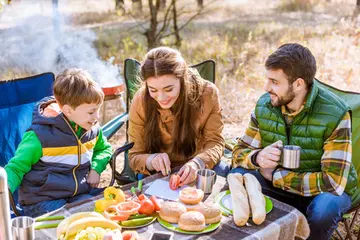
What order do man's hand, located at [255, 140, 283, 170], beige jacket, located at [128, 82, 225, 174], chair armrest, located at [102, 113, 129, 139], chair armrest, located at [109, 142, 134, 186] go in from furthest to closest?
1. chair armrest, located at [102, 113, 129, 139]
2. beige jacket, located at [128, 82, 225, 174]
3. chair armrest, located at [109, 142, 134, 186]
4. man's hand, located at [255, 140, 283, 170]

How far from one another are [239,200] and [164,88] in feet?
2.86

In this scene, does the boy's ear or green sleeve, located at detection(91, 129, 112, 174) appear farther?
green sleeve, located at detection(91, 129, 112, 174)

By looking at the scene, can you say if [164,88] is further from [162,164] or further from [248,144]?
[248,144]

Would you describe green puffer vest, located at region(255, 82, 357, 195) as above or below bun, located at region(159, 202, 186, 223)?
above

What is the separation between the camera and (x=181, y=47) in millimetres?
8477

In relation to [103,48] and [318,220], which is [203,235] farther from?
[103,48]

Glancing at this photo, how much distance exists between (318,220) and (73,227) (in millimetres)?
1286

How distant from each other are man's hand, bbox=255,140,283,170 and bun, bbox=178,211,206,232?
0.64 meters

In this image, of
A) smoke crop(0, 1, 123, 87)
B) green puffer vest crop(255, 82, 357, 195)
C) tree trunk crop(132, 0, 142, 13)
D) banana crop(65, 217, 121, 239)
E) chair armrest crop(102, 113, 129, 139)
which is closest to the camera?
banana crop(65, 217, 121, 239)

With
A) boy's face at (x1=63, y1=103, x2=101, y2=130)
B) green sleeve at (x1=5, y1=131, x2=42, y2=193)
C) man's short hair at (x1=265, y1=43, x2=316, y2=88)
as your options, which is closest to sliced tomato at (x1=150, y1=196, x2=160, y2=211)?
boy's face at (x1=63, y1=103, x2=101, y2=130)

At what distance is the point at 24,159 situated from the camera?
2402 millimetres

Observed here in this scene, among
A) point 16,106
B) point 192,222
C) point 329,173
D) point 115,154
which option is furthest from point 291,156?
point 16,106

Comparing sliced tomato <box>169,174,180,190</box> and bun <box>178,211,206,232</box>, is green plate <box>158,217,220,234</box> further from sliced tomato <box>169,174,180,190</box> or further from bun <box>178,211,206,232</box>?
sliced tomato <box>169,174,180,190</box>

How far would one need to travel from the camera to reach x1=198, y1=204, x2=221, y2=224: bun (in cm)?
195
